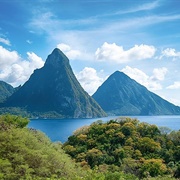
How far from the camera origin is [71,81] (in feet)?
530

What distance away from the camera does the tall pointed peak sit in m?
166

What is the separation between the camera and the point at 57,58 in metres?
166

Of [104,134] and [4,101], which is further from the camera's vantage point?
[4,101]

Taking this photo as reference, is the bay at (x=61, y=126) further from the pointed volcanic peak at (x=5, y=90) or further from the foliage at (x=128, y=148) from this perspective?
the pointed volcanic peak at (x=5, y=90)

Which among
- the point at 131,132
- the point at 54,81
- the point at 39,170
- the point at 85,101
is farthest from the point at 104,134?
the point at 54,81

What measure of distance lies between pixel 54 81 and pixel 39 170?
512ft

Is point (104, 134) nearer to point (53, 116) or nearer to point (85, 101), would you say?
point (53, 116)

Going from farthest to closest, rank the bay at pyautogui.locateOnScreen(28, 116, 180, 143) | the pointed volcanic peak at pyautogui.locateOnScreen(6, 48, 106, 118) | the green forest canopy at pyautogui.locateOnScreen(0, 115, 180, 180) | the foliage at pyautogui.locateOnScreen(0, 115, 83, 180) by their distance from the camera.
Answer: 1. the pointed volcanic peak at pyautogui.locateOnScreen(6, 48, 106, 118)
2. the bay at pyautogui.locateOnScreen(28, 116, 180, 143)
3. the green forest canopy at pyautogui.locateOnScreen(0, 115, 180, 180)
4. the foliage at pyautogui.locateOnScreen(0, 115, 83, 180)

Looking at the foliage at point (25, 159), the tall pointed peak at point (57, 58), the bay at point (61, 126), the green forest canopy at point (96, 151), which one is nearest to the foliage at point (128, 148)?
the green forest canopy at point (96, 151)

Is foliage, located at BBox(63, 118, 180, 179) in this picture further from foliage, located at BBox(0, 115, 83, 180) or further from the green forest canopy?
foliage, located at BBox(0, 115, 83, 180)

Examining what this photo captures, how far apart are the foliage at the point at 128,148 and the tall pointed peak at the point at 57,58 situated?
450 feet

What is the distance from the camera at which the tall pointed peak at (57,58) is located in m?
166

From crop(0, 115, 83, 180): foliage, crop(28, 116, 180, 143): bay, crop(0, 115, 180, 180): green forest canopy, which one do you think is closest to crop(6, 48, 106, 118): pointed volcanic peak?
crop(28, 116, 180, 143): bay

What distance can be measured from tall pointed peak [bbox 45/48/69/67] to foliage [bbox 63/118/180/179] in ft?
450
